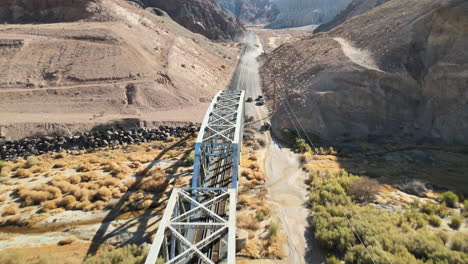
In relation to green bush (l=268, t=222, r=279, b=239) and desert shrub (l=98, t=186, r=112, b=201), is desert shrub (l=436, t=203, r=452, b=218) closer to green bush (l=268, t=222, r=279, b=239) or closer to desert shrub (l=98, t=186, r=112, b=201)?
green bush (l=268, t=222, r=279, b=239)

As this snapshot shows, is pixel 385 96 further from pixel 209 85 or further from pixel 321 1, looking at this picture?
pixel 321 1

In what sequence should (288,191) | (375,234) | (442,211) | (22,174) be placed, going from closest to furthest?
(375,234) → (442,211) → (288,191) → (22,174)

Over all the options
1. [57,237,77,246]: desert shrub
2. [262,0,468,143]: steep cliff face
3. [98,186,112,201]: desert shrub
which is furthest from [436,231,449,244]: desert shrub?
[98,186,112,201]: desert shrub

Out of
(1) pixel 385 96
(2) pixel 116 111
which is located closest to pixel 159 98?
(2) pixel 116 111

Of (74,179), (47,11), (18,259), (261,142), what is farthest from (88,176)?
(47,11)

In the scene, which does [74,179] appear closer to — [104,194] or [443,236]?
[104,194]

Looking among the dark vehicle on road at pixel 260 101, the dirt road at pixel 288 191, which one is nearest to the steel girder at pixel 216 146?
the dirt road at pixel 288 191

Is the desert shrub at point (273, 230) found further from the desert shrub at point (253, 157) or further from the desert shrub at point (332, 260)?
the desert shrub at point (253, 157)
